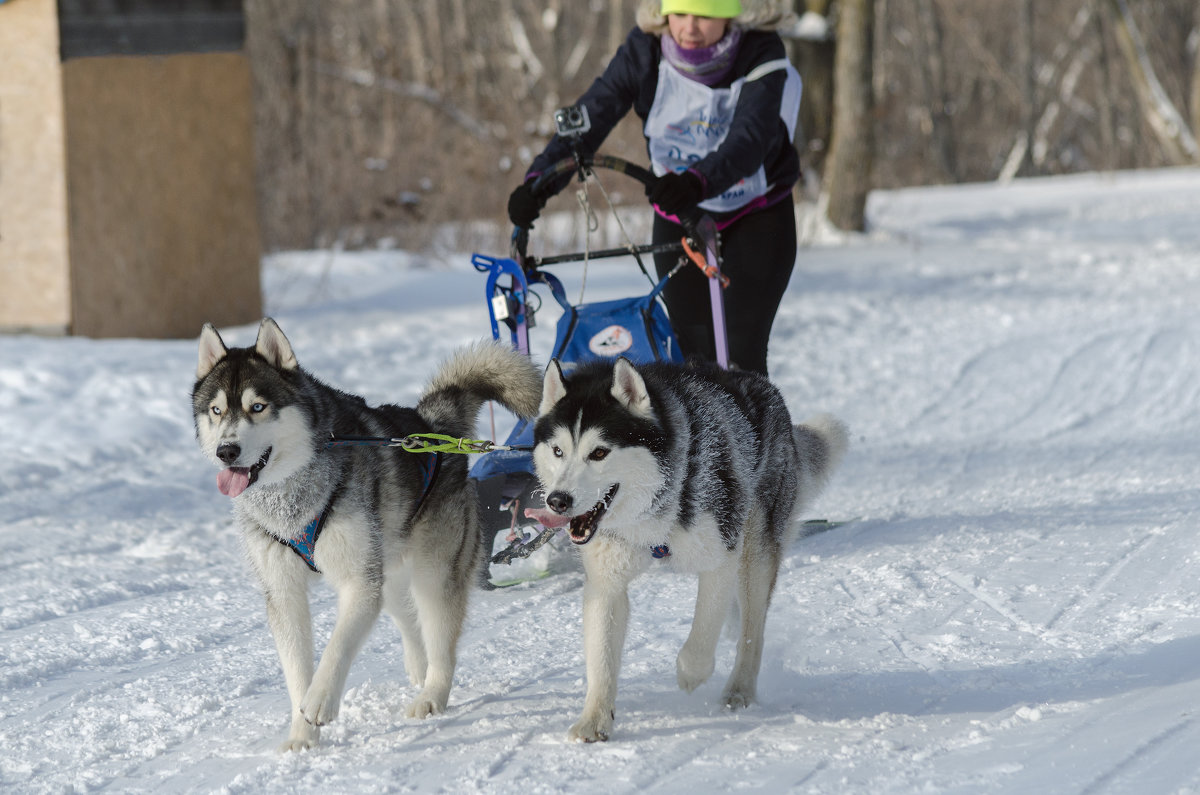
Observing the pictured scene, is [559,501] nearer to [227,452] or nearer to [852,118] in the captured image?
[227,452]

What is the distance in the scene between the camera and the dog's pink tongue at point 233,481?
285 centimetres

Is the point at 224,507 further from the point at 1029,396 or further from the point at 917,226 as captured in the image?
the point at 917,226

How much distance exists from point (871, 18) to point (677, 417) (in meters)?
12.4

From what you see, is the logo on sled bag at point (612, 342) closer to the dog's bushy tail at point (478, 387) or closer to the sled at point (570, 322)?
the sled at point (570, 322)

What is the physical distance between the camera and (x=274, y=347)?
3055mm

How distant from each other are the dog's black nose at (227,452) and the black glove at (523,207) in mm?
1612

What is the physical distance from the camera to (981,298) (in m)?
10.0

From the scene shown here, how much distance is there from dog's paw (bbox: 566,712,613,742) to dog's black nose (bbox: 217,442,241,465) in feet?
3.22

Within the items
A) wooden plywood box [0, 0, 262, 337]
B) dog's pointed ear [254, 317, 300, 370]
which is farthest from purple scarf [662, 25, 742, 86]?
wooden plywood box [0, 0, 262, 337]

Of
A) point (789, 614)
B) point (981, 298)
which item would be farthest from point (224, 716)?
point (981, 298)

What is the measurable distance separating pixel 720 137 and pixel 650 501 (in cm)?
184

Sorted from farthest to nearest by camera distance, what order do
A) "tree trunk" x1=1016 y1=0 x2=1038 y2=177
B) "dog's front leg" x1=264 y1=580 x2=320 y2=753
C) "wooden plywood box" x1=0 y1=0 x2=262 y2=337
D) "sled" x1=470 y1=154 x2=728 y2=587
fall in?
"tree trunk" x1=1016 y1=0 x2=1038 y2=177
"wooden plywood box" x1=0 y1=0 x2=262 y2=337
"sled" x1=470 y1=154 x2=728 y2=587
"dog's front leg" x1=264 y1=580 x2=320 y2=753

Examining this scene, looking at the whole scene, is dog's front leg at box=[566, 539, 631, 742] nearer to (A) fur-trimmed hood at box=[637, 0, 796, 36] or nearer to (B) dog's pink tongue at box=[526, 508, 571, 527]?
(B) dog's pink tongue at box=[526, 508, 571, 527]

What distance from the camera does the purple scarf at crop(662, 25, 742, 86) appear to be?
4.09 meters
